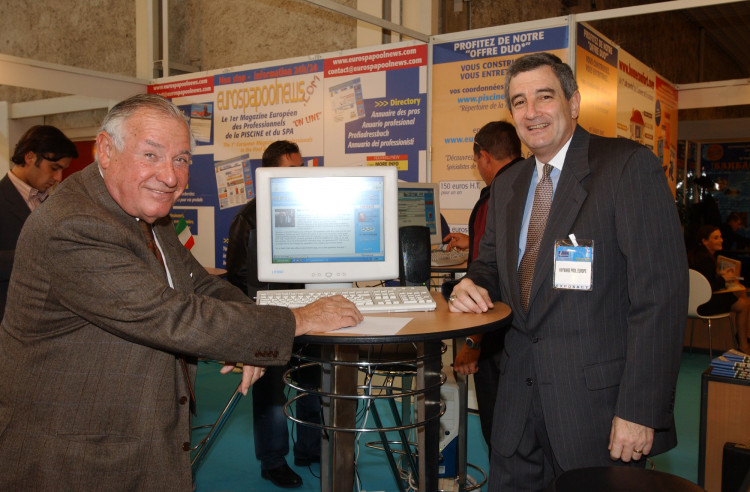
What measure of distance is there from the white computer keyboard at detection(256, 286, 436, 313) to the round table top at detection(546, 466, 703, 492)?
70 centimetres

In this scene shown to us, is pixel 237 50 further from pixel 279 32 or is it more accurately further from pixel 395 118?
pixel 395 118

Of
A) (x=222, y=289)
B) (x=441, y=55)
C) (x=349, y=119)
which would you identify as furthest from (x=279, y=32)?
(x=222, y=289)

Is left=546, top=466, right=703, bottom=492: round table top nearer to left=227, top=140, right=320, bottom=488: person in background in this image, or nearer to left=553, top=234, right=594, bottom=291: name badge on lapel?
left=553, top=234, right=594, bottom=291: name badge on lapel

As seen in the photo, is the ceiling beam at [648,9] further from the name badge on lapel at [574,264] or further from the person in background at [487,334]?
the name badge on lapel at [574,264]

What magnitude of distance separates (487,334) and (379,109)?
325 cm

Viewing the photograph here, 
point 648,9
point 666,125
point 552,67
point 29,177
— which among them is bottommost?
point 29,177

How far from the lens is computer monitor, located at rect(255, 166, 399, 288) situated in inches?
87.6

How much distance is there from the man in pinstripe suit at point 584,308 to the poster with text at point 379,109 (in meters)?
3.38

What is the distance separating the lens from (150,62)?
7.65 m

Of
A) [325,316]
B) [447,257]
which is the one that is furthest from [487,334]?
[447,257]

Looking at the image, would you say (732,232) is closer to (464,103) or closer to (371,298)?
(464,103)

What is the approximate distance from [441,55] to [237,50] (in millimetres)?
3524

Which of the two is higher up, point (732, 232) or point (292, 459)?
point (732, 232)

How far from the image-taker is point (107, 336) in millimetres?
1393
